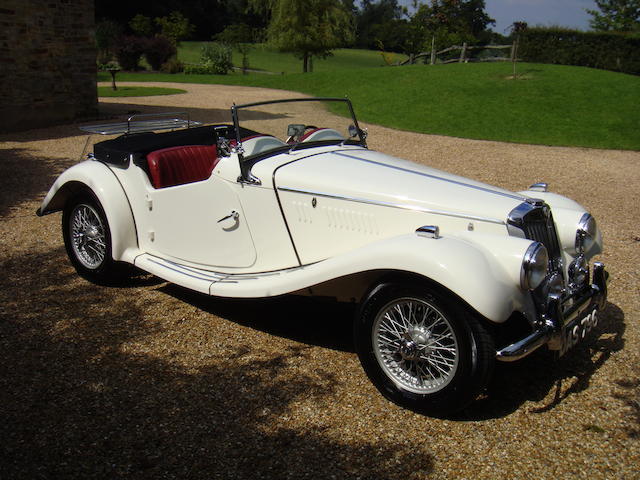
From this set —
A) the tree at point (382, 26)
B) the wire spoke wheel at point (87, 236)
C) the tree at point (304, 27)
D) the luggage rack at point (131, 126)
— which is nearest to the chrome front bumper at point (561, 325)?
the wire spoke wheel at point (87, 236)

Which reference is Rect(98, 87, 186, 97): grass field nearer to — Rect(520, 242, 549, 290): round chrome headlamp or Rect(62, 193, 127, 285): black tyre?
Rect(62, 193, 127, 285): black tyre

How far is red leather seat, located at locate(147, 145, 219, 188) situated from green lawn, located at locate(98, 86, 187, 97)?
54.7ft

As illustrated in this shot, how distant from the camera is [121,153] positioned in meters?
5.00

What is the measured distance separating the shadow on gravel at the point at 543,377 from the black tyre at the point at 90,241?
10.8ft

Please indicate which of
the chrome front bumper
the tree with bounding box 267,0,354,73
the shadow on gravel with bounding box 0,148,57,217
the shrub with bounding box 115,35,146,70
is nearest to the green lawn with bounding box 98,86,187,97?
the shadow on gravel with bounding box 0,148,57,217

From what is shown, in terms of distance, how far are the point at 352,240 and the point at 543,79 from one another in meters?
18.8

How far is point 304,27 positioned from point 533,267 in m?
33.9

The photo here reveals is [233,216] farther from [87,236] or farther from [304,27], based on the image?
[304,27]

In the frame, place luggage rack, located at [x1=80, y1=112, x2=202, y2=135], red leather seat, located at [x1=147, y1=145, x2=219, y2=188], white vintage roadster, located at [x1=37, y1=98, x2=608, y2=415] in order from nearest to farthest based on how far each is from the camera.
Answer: white vintage roadster, located at [x1=37, y1=98, x2=608, y2=415], red leather seat, located at [x1=147, y1=145, x2=219, y2=188], luggage rack, located at [x1=80, y1=112, x2=202, y2=135]

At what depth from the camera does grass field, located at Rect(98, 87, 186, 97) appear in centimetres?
2050

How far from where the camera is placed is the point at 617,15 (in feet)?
140

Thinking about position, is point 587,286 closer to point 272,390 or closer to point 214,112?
point 272,390

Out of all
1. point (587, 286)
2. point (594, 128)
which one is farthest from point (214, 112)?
point (587, 286)

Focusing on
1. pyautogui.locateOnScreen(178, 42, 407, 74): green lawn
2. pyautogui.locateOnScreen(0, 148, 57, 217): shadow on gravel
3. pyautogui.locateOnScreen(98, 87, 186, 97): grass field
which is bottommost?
pyautogui.locateOnScreen(0, 148, 57, 217): shadow on gravel
